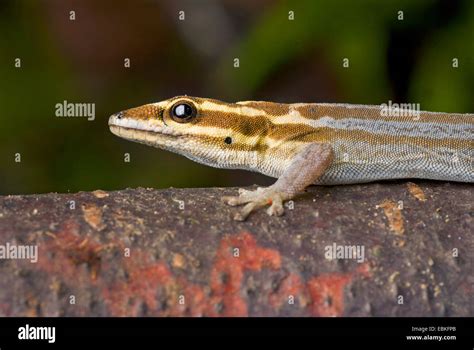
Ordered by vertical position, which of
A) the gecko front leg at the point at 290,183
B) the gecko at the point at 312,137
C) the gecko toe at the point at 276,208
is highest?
the gecko at the point at 312,137

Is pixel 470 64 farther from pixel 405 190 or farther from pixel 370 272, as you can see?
pixel 370 272

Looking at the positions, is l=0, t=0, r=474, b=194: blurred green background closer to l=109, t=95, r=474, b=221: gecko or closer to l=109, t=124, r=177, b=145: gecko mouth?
l=109, t=95, r=474, b=221: gecko

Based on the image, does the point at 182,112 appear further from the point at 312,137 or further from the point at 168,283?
the point at 168,283

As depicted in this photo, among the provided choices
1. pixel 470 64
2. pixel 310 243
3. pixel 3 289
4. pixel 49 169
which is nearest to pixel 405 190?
pixel 310 243

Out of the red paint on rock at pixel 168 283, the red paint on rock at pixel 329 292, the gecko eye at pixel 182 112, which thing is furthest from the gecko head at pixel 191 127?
the red paint on rock at pixel 329 292

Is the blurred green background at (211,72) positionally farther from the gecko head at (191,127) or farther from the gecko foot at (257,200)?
the gecko foot at (257,200)

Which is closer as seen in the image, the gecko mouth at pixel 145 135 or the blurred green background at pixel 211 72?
the gecko mouth at pixel 145 135
